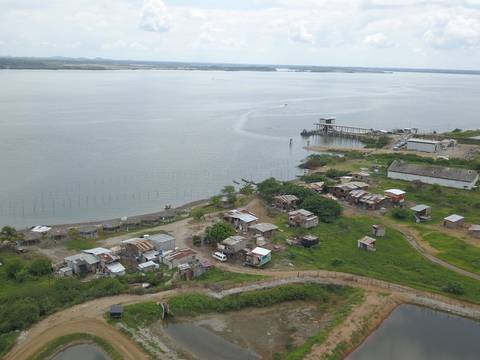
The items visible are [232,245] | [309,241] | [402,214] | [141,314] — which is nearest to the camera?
[141,314]

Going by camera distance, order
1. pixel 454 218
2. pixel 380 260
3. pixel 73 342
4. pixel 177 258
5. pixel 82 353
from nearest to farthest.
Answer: pixel 82 353, pixel 73 342, pixel 177 258, pixel 380 260, pixel 454 218

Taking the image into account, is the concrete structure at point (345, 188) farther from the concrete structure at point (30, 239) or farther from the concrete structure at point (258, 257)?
the concrete structure at point (30, 239)

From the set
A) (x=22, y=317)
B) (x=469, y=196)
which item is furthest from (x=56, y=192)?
(x=469, y=196)

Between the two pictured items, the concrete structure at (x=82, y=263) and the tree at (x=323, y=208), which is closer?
the concrete structure at (x=82, y=263)

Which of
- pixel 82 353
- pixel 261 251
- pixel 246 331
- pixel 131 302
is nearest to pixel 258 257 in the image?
pixel 261 251

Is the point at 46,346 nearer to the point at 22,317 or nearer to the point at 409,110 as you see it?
the point at 22,317

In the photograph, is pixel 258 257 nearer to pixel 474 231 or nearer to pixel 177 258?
pixel 177 258

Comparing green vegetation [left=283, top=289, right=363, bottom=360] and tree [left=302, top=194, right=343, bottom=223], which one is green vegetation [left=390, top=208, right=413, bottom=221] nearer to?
tree [left=302, top=194, right=343, bottom=223]

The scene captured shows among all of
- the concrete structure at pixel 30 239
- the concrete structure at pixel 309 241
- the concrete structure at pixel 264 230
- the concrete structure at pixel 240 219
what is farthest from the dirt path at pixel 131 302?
the concrete structure at pixel 30 239
